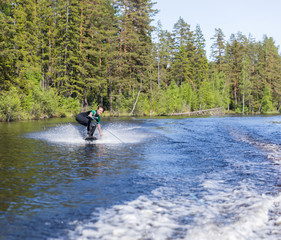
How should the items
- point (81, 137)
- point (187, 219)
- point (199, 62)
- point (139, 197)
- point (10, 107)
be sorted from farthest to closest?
1. point (199, 62)
2. point (10, 107)
3. point (81, 137)
4. point (139, 197)
5. point (187, 219)

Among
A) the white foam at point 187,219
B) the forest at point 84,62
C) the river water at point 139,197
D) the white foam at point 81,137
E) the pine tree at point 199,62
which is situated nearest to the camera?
the white foam at point 187,219

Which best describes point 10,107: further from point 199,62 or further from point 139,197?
point 199,62

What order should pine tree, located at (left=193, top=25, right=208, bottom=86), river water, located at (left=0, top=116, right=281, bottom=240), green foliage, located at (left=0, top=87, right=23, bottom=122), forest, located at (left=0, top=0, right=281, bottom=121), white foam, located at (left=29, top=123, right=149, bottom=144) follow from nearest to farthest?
river water, located at (left=0, top=116, right=281, bottom=240), white foam, located at (left=29, top=123, right=149, bottom=144), green foliage, located at (left=0, top=87, right=23, bottom=122), forest, located at (left=0, top=0, right=281, bottom=121), pine tree, located at (left=193, top=25, right=208, bottom=86)

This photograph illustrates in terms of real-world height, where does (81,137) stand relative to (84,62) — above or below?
below

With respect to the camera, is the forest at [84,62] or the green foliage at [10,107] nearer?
the green foliage at [10,107]

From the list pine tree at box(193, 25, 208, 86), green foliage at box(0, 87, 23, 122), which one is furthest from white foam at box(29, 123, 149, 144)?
pine tree at box(193, 25, 208, 86)

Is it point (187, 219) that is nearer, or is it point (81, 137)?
point (187, 219)

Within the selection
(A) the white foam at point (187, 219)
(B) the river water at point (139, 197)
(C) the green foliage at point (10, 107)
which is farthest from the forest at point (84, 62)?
(A) the white foam at point (187, 219)

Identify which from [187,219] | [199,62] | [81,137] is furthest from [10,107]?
[199,62]

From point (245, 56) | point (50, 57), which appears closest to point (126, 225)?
point (50, 57)

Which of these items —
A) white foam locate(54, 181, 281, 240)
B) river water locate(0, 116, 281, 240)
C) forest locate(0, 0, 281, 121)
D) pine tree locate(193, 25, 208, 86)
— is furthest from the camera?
pine tree locate(193, 25, 208, 86)

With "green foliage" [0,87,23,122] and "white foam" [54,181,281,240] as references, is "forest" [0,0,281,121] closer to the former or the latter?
"green foliage" [0,87,23,122]

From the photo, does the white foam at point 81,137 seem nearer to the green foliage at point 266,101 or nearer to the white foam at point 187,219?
the white foam at point 187,219

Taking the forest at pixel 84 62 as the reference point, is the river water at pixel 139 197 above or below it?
below
